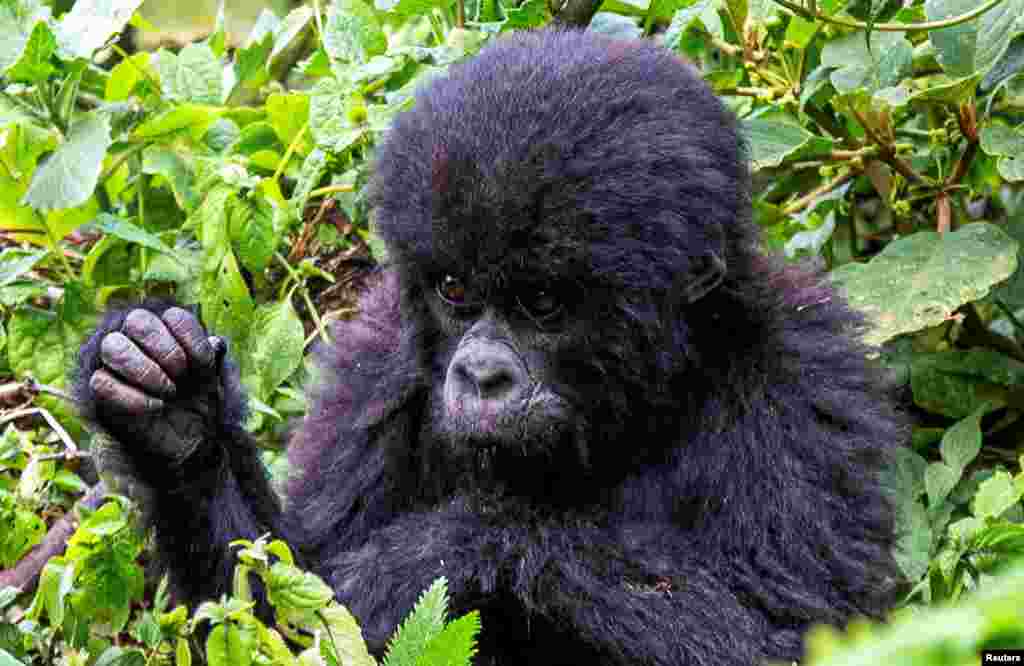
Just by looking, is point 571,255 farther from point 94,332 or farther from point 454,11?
point 454,11

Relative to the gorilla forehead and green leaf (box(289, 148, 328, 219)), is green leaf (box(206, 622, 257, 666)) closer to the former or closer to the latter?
the gorilla forehead

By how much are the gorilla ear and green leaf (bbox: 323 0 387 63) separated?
190 cm

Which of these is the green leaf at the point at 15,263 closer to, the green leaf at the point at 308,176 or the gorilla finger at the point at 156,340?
the green leaf at the point at 308,176

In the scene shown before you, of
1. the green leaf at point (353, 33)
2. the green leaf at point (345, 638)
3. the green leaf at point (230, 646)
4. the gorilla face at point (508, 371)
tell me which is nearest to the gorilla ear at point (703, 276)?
the gorilla face at point (508, 371)

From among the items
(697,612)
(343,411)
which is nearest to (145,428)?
(343,411)

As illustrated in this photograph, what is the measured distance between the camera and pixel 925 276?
4.50 m

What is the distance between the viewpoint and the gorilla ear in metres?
3.62

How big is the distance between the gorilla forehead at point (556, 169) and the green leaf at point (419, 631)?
43.7 inches

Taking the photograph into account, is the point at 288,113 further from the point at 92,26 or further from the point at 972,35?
the point at 972,35

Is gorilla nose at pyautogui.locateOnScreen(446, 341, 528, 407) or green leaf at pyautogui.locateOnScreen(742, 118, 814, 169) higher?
gorilla nose at pyautogui.locateOnScreen(446, 341, 528, 407)

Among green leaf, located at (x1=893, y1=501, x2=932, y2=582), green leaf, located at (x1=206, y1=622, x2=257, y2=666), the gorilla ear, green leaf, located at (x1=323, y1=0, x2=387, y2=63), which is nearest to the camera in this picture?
green leaf, located at (x1=206, y1=622, x2=257, y2=666)

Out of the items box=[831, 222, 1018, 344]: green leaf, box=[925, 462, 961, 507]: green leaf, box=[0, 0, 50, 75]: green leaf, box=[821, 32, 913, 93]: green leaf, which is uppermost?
box=[0, 0, 50, 75]: green leaf

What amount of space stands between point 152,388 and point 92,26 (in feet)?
5.97

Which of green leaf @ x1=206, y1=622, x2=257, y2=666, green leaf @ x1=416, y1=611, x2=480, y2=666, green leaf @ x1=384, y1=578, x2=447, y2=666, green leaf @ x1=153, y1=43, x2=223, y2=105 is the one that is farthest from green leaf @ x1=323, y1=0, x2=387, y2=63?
green leaf @ x1=416, y1=611, x2=480, y2=666
